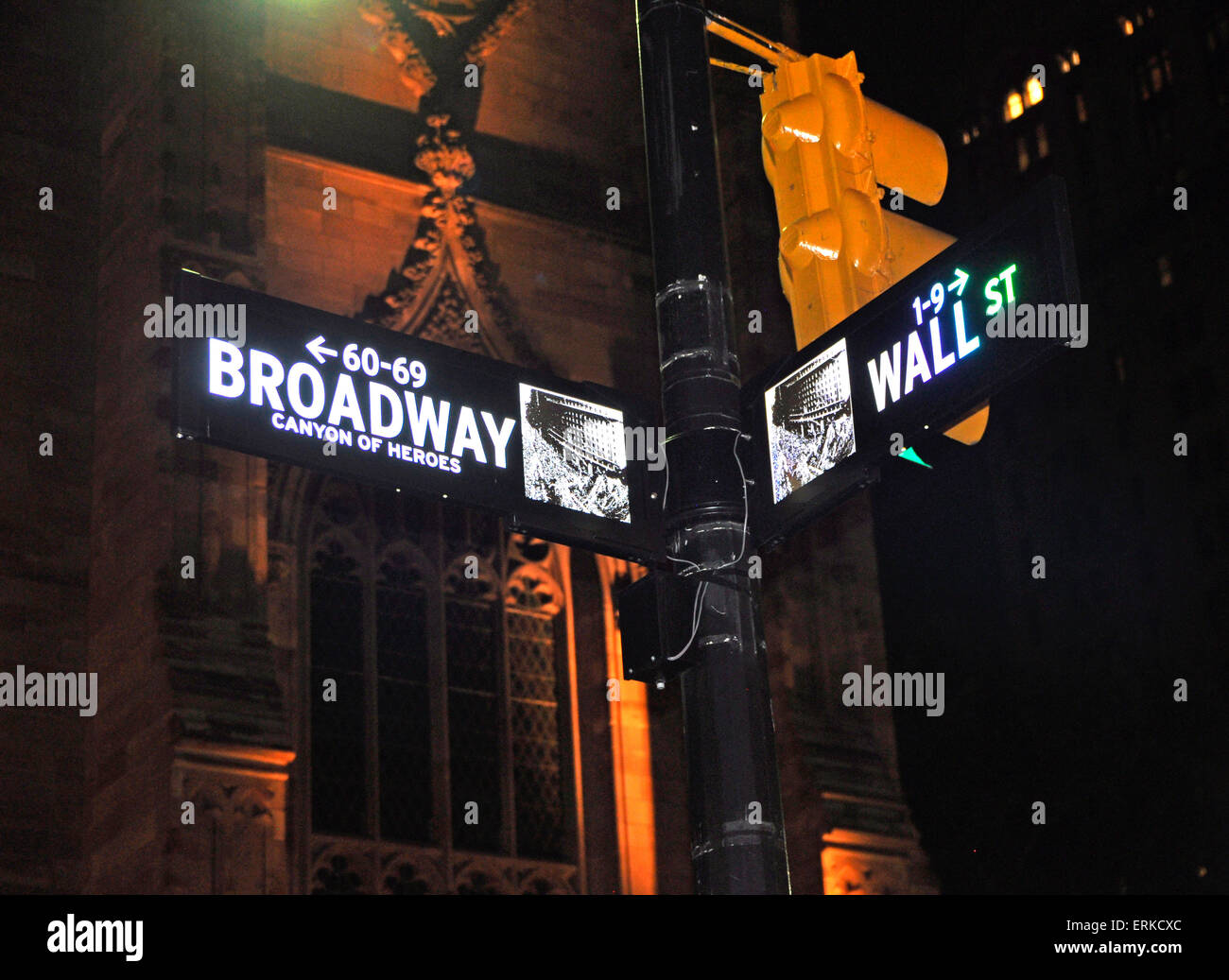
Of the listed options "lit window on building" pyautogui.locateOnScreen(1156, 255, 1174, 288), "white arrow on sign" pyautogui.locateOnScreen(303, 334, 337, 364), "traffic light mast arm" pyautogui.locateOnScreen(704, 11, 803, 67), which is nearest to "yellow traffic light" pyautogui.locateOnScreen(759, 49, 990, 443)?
"traffic light mast arm" pyautogui.locateOnScreen(704, 11, 803, 67)

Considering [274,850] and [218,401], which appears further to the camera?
[274,850]

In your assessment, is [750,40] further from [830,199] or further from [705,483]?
[705,483]

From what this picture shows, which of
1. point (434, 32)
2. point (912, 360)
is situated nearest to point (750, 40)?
point (912, 360)

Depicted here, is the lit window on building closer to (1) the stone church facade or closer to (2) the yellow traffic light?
(1) the stone church facade

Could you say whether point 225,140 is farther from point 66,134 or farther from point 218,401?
point 218,401

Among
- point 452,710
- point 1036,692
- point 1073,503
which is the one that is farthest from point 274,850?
point 1073,503

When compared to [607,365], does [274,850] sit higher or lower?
lower

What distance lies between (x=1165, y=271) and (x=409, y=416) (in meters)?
72.9

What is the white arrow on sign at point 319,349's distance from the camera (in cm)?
666

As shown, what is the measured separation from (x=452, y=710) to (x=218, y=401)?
10729 mm

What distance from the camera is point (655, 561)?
270 inches

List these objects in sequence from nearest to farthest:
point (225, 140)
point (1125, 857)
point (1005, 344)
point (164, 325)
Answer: point (1005, 344) → point (164, 325) → point (225, 140) → point (1125, 857)
